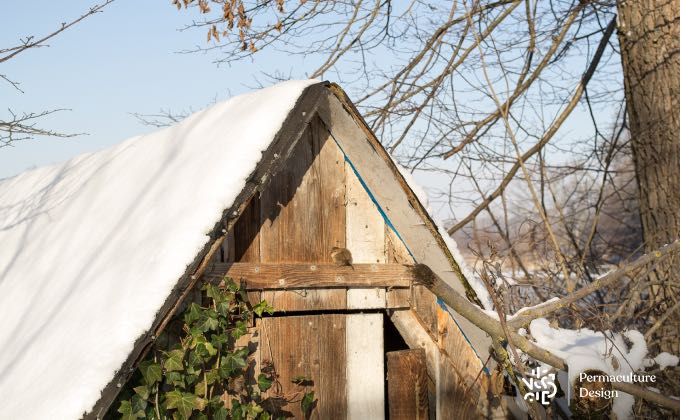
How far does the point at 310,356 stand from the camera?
4008 mm

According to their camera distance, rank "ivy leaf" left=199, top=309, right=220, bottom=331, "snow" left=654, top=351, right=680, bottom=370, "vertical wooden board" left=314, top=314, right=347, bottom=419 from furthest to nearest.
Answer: "snow" left=654, top=351, right=680, bottom=370, "vertical wooden board" left=314, top=314, right=347, bottom=419, "ivy leaf" left=199, top=309, right=220, bottom=331

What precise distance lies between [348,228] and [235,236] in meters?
0.65

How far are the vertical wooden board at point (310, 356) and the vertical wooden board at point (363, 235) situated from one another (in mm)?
162

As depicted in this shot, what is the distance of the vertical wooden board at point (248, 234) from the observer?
3.80 m

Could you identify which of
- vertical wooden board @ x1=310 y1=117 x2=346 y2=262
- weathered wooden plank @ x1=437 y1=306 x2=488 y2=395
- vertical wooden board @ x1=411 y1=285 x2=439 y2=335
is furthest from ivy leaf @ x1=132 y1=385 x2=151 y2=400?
weathered wooden plank @ x1=437 y1=306 x2=488 y2=395

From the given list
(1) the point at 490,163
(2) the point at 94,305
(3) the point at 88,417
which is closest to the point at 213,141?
(2) the point at 94,305

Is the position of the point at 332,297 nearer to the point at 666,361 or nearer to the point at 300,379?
the point at 300,379

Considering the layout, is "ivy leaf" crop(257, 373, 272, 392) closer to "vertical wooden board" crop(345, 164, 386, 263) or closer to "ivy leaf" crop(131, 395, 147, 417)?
"ivy leaf" crop(131, 395, 147, 417)

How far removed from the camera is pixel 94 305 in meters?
3.27

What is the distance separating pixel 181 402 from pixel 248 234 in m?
0.90

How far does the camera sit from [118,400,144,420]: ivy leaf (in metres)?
3.21

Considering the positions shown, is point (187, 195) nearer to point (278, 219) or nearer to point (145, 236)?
point (145, 236)

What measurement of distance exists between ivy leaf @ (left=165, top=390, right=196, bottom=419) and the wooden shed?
50cm
